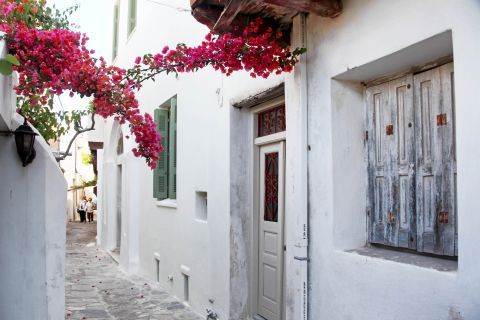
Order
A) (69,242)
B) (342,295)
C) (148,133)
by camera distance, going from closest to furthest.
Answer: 1. (342,295)
2. (148,133)
3. (69,242)

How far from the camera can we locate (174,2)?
8.64m

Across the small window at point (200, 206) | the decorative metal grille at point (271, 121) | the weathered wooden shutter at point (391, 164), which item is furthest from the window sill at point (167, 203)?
the weathered wooden shutter at point (391, 164)

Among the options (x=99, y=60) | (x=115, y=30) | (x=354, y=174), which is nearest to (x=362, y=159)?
(x=354, y=174)

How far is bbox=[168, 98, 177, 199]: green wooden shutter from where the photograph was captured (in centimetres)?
856

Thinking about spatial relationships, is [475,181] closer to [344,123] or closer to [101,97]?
[344,123]

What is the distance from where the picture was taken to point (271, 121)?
571 cm

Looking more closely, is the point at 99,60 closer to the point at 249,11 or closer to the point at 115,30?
the point at 249,11

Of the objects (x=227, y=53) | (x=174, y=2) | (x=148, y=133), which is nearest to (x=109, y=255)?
(x=174, y=2)

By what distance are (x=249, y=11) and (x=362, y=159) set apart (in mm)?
1642

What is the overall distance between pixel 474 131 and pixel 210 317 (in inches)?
185

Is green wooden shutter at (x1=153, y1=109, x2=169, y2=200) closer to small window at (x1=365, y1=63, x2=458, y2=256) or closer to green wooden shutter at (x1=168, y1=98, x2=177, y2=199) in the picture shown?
green wooden shutter at (x1=168, y1=98, x2=177, y2=199)

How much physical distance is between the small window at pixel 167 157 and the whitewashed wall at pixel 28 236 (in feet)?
13.3

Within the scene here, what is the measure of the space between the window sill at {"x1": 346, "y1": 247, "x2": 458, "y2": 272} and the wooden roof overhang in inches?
74.8

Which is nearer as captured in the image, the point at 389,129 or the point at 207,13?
the point at 389,129
